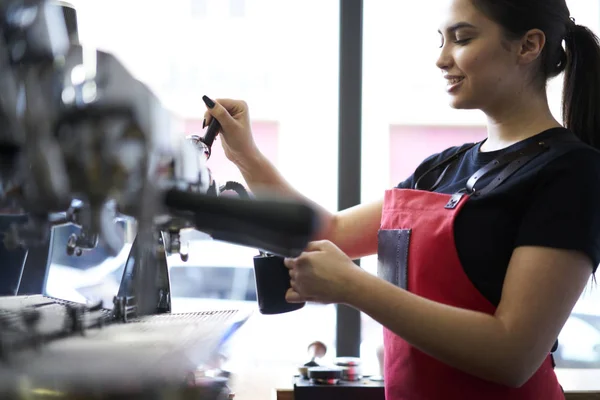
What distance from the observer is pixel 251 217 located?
0.61 m

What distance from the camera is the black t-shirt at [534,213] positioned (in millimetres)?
1102

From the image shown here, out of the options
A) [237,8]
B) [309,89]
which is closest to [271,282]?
[309,89]

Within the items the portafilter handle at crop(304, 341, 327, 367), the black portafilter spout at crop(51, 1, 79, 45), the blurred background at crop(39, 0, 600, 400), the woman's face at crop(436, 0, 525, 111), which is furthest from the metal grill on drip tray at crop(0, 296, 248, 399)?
the blurred background at crop(39, 0, 600, 400)

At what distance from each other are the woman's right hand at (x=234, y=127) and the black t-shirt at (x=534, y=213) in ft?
1.57

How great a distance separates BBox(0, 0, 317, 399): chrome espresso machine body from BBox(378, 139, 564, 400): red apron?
601 millimetres

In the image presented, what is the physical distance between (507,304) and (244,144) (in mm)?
641

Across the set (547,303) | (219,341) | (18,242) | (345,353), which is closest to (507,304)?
(547,303)

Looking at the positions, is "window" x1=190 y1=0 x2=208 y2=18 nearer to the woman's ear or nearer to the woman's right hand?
the woman's right hand

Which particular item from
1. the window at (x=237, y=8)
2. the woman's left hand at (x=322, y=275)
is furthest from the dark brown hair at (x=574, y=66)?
the window at (x=237, y=8)

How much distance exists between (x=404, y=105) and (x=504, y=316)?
1641mm

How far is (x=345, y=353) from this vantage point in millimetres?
2418

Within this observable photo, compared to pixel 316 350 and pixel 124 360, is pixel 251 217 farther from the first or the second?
pixel 316 350

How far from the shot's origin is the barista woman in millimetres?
1092

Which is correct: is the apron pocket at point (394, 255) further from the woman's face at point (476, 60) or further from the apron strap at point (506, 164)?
the woman's face at point (476, 60)
